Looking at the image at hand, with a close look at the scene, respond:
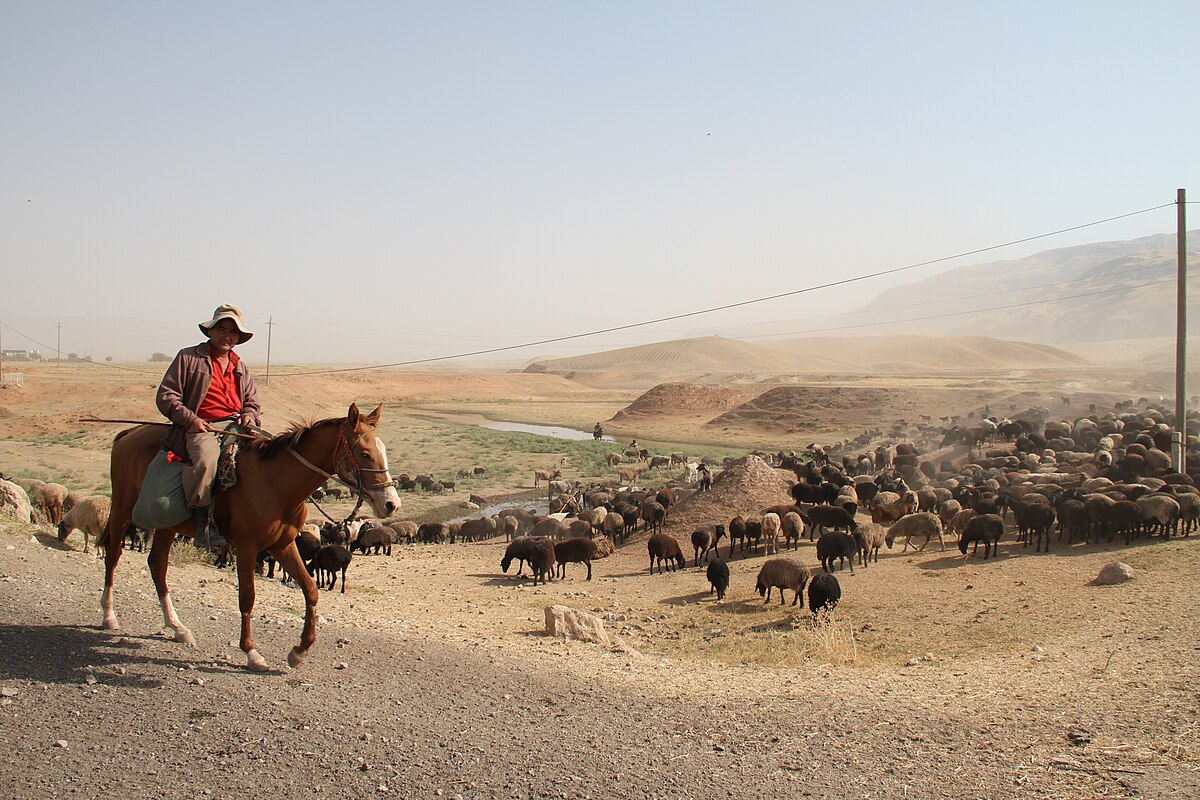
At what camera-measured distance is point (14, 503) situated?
1407 centimetres

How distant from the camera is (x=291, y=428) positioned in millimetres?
6359

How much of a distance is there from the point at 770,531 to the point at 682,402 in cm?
5100

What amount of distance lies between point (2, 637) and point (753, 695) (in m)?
5.52

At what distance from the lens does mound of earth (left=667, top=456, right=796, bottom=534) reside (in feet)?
71.5

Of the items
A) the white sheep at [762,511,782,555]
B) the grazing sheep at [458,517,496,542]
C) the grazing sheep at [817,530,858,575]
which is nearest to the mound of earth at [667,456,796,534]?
the white sheep at [762,511,782,555]

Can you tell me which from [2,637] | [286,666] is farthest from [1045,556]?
[2,637]

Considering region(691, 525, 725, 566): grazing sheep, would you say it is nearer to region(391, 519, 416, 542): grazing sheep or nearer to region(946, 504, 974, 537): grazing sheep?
region(946, 504, 974, 537): grazing sheep

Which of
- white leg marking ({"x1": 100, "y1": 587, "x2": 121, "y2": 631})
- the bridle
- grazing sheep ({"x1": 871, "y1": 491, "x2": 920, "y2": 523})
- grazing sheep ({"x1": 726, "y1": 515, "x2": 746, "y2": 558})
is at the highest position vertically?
the bridle

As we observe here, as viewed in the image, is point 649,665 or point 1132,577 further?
point 1132,577

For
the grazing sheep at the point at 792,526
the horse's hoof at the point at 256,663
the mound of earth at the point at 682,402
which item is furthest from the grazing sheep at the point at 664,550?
the mound of earth at the point at 682,402

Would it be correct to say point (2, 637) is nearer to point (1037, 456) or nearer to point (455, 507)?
point (455, 507)

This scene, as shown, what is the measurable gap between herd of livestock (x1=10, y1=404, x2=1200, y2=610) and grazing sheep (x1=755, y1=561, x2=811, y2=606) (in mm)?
23

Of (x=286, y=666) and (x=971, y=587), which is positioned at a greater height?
(x=286, y=666)

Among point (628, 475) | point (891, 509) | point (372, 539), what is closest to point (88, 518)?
point (372, 539)
